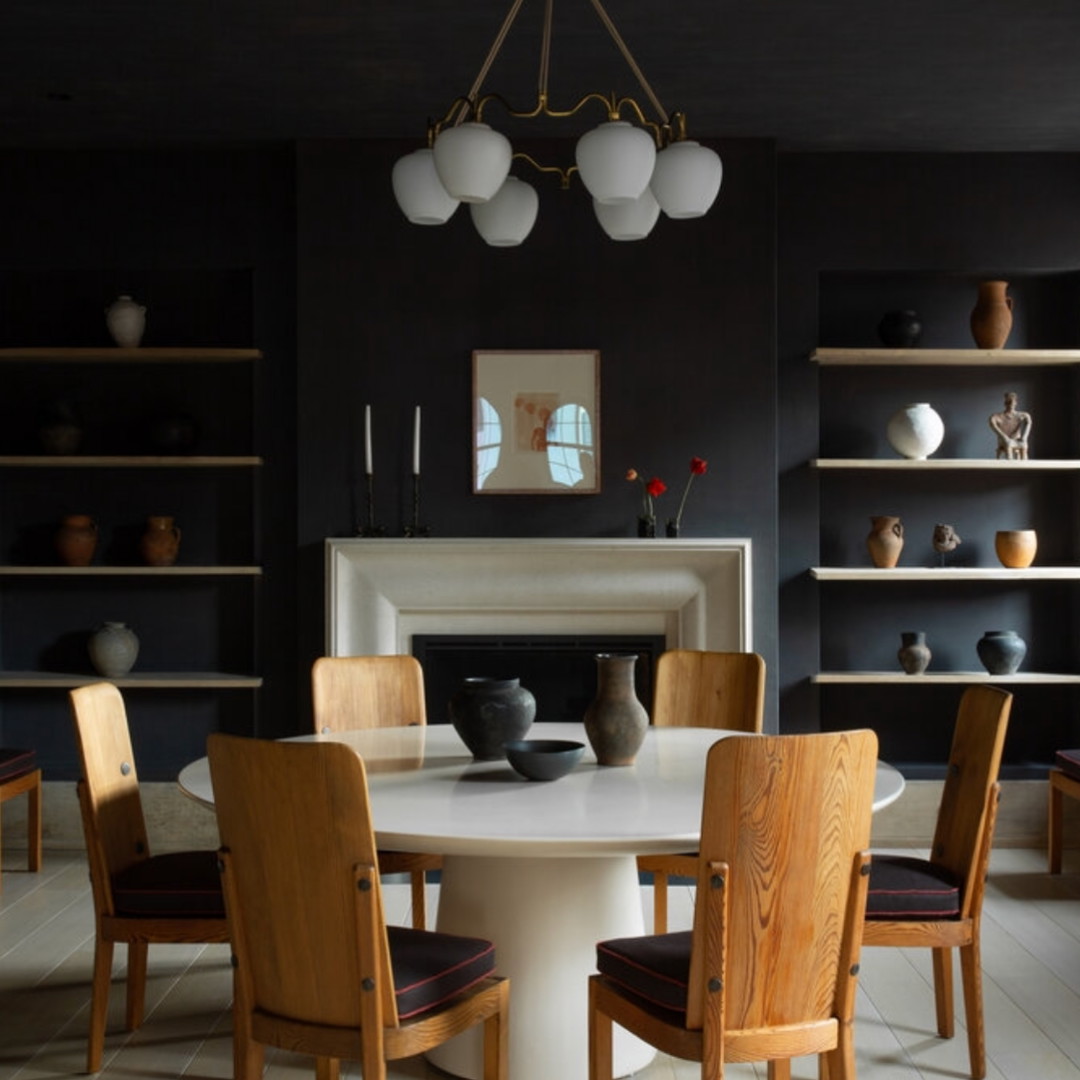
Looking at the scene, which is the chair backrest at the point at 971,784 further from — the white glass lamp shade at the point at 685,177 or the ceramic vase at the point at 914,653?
the ceramic vase at the point at 914,653

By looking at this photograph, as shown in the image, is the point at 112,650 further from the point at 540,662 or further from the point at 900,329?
the point at 900,329

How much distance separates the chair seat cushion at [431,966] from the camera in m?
2.41

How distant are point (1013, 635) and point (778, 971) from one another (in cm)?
344

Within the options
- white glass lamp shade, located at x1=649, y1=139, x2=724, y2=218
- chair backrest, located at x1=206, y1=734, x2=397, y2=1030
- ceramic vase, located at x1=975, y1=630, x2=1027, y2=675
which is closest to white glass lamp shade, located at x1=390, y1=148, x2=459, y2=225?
white glass lamp shade, located at x1=649, y1=139, x2=724, y2=218

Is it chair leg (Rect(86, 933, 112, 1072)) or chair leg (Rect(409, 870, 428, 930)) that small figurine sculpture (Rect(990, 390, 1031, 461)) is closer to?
chair leg (Rect(409, 870, 428, 930))

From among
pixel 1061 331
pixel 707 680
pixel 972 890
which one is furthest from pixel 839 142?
pixel 972 890

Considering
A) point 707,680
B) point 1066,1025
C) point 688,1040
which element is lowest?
point 1066,1025

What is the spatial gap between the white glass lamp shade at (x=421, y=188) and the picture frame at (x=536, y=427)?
2078 millimetres

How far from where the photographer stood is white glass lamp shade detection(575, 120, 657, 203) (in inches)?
113

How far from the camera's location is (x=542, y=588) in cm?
528

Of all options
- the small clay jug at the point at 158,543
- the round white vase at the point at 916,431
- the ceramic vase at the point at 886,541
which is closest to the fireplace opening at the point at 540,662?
the ceramic vase at the point at 886,541

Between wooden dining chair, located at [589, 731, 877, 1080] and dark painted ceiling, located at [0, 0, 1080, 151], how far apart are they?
2.50 meters

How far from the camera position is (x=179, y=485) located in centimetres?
568

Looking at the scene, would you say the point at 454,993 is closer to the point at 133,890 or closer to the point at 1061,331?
the point at 133,890
